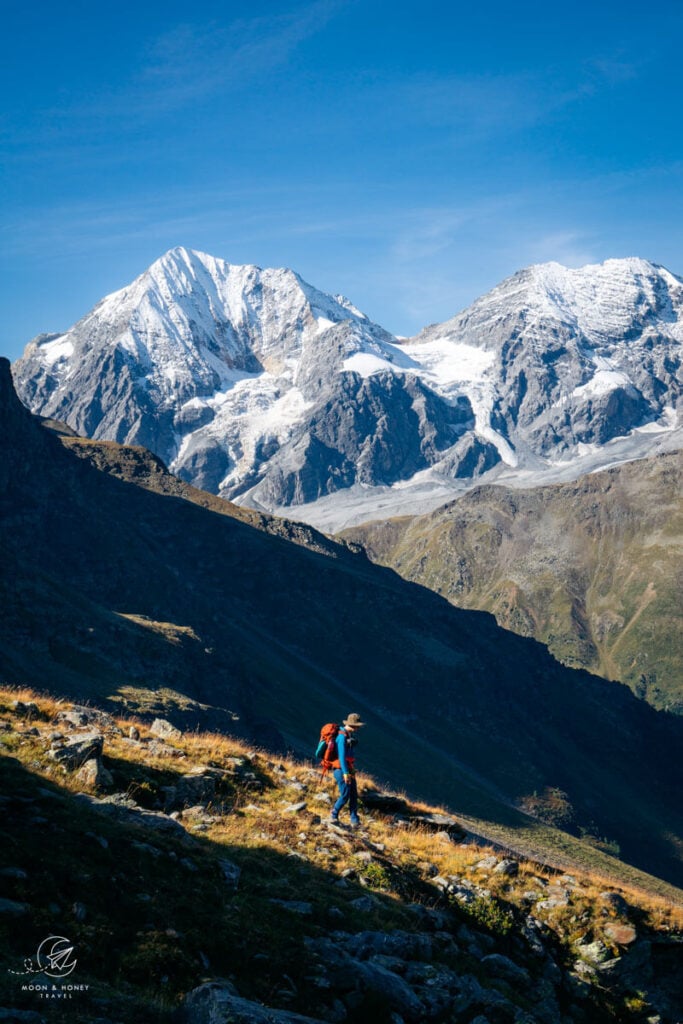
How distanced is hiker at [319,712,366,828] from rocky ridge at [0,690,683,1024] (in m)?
0.80

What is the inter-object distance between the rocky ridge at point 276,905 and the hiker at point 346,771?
0.80 m

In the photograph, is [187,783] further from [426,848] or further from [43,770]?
[426,848]

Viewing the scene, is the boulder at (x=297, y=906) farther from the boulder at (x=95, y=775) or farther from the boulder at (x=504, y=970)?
the boulder at (x=95, y=775)

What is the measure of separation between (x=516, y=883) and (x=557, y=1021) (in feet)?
18.6

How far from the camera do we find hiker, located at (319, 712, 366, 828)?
80.0 ft

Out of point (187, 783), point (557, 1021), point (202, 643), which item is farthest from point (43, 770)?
point (202, 643)

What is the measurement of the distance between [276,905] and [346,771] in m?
8.38

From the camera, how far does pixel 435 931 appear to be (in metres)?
19.1

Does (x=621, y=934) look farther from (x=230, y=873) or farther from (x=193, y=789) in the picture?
(x=193, y=789)

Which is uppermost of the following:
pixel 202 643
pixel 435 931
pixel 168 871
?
pixel 168 871

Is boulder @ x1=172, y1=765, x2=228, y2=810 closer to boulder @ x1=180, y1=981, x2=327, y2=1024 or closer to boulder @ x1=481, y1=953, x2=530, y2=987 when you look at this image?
boulder @ x1=481, y1=953, x2=530, y2=987

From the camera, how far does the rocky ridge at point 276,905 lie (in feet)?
42.0

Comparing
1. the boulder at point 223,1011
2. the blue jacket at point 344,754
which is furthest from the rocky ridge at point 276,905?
the blue jacket at point 344,754

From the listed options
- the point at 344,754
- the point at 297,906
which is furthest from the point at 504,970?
the point at 344,754
